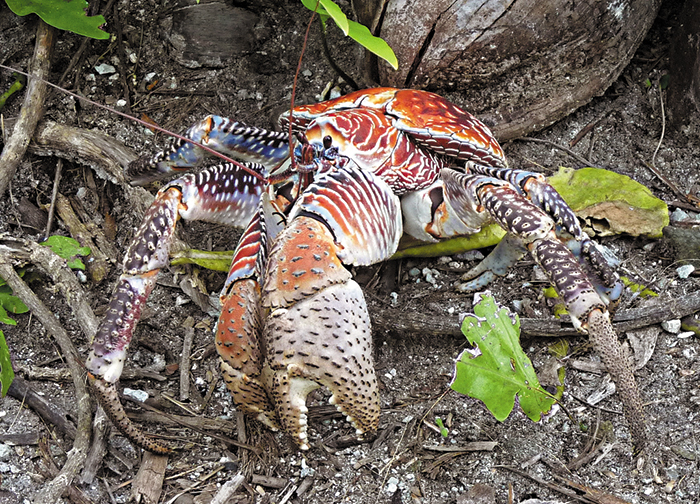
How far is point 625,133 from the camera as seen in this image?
3176 mm

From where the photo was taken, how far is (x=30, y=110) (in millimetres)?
3055

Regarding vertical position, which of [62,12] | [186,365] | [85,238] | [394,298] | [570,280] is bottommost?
[186,365]

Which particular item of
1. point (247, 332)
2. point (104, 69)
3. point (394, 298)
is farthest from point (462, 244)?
point (104, 69)

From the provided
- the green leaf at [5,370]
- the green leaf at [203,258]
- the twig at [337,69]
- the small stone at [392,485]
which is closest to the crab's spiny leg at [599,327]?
the small stone at [392,485]

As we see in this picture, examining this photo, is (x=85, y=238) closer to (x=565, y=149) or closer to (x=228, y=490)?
(x=228, y=490)

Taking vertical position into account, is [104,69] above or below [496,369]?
above

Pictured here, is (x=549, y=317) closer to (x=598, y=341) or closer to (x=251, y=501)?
(x=598, y=341)

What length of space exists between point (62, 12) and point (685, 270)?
9.17ft

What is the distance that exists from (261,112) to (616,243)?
176 cm

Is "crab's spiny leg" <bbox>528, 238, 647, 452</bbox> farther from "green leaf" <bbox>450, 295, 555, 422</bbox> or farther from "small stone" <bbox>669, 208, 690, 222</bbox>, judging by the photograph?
"small stone" <bbox>669, 208, 690, 222</bbox>

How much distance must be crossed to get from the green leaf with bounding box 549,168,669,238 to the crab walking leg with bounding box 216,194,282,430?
4.65 ft

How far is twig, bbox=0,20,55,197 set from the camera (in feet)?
9.77

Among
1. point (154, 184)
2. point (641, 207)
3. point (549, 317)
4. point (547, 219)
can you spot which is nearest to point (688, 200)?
point (641, 207)

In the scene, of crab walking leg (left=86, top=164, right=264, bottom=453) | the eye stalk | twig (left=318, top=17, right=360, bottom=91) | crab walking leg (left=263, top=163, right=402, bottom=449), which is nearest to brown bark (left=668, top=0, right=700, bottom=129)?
twig (left=318, top=17, right=360, bottom=91)
